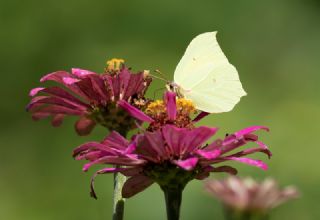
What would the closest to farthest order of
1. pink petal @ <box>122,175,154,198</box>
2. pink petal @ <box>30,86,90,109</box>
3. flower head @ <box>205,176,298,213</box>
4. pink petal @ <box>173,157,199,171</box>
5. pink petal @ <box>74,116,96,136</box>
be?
1. flower head @ <box>205,176,298,213</box>
2. pink petal @ <box>173,157,199,171</box>
3. pink petal @ <box>122,175,154,198</box>
4. pink petal @ <box>30,86,90,109</box>
5. pink petal @ <box>74,116,96,136</box>

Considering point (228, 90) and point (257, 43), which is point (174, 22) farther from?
point (228, 90)

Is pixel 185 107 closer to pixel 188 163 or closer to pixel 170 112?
pixel 170 112

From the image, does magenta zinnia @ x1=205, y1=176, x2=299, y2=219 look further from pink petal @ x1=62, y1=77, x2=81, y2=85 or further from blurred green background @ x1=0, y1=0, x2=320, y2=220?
blurred green background @ x1=0, y1=0, x2=320, y2=220

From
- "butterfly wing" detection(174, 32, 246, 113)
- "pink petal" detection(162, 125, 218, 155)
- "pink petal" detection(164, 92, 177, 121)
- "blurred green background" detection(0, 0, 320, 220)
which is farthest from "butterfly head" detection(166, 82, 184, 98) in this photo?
"blurred green background" detection(0, 0, 320, 220)

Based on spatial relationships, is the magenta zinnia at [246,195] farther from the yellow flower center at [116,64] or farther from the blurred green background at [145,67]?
the blurred green background at [145,67]

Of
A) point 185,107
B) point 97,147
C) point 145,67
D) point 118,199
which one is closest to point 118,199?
point 118,199

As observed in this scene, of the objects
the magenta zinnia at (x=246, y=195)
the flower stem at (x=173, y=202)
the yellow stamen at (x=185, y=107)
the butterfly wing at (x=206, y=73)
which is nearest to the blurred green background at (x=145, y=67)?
the butterfly wing at (x=206, y=73)

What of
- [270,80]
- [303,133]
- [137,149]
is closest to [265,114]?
[303,133]
